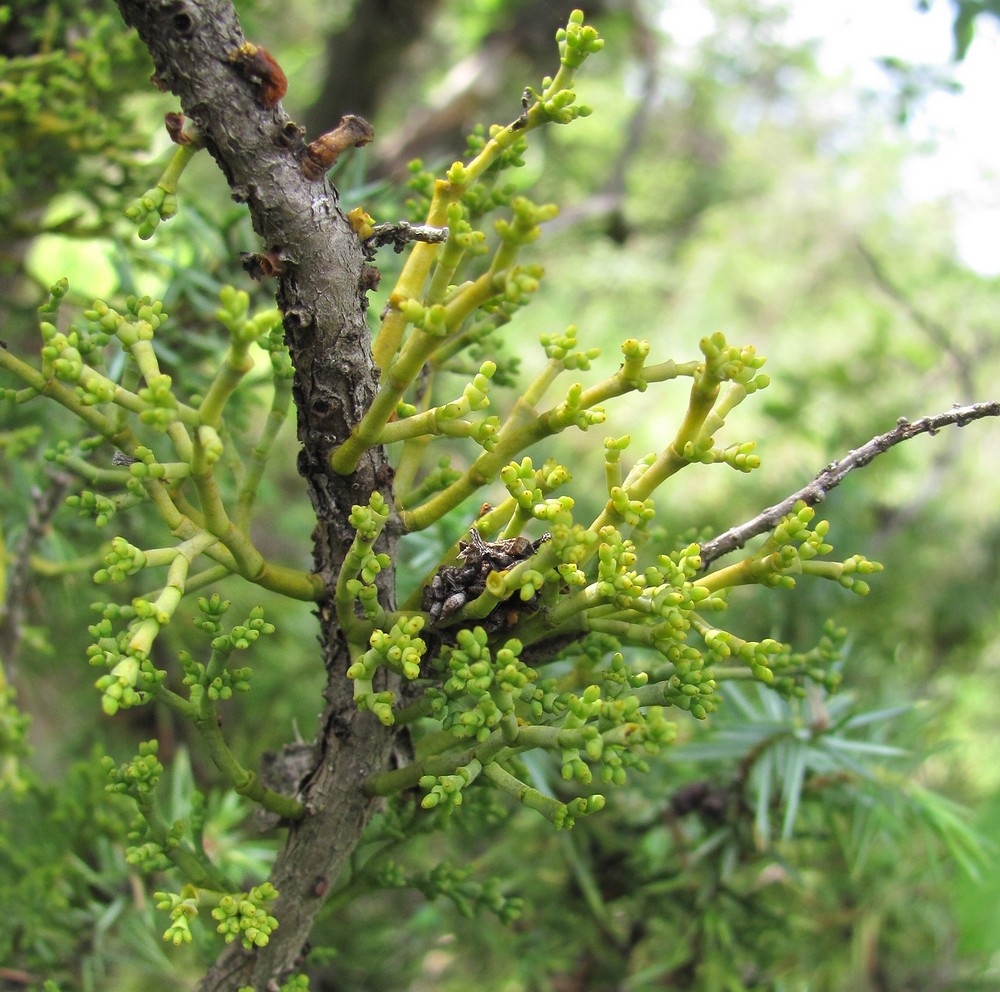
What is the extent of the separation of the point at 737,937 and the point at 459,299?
1157mm

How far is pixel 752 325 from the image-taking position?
24.5ft

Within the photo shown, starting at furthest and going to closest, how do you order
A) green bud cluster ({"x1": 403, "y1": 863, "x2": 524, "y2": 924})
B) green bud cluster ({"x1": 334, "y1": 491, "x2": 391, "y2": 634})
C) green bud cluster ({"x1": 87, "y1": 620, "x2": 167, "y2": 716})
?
green bud cluster ({"x1": 403, "y1": 863, "x2": 524, "y2": 924}) → green bud cluster ({"x1": 334, "y1": 491, "x2": 391, "y2": 634}) → green bud cluster ({"x1": 87, "y1": 620, "x2": 167, "y2": 716})

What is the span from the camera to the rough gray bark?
27.6 inches

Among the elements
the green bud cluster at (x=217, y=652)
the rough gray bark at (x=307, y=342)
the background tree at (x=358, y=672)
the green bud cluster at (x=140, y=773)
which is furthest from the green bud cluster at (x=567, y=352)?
the green bud cluster at (x=140, y=773)

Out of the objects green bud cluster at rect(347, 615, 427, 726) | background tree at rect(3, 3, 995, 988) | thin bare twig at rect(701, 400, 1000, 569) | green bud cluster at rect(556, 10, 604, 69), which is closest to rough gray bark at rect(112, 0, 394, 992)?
background tree at rect(3, 3, 995, 988)

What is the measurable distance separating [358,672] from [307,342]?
0.91ft

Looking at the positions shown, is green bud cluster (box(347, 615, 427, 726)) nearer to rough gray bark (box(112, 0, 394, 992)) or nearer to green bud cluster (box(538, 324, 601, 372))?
rough gray bark (box(112, 0, 394, 992))

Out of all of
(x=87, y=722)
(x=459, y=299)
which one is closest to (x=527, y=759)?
(x=459, y=299)

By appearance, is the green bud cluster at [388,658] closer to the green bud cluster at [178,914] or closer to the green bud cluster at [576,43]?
the green bud cluster at [178,914]

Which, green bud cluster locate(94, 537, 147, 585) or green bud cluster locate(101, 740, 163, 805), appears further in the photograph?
green bud cluster locate(101, 740, 163, 805)

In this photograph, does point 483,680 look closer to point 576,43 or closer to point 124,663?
point 124,663

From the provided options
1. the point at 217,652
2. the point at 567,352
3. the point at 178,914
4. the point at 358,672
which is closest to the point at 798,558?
the point at 567,352

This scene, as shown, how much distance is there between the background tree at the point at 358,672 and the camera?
28.2 inches

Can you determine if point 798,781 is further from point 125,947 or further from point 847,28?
point 847,28
